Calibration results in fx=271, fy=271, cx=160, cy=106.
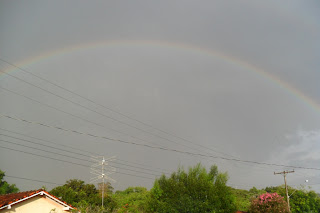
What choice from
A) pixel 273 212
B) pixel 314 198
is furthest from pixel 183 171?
pixel 314 198

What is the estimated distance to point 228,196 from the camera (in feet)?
126

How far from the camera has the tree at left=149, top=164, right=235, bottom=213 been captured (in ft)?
115

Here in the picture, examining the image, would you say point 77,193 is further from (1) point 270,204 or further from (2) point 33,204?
(1) point 270,204

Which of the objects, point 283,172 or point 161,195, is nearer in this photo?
point 161,195

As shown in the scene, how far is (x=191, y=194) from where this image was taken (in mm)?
36719

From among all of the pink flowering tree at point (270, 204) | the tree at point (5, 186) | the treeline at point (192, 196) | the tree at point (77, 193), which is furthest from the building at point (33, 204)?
the tree at point (5, 186)

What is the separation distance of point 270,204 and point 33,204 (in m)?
34.3

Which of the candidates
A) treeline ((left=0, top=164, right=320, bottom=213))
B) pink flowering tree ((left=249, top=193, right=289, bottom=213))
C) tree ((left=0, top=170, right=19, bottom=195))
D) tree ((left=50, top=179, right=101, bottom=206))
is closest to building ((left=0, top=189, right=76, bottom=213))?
treeline ((left=0, top=164, right=320, bottom=213))

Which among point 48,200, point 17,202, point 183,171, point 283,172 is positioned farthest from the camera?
point 283,172

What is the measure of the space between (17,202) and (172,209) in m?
18.7

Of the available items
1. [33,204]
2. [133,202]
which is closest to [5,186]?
[133,202]

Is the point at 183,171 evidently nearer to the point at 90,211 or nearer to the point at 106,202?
the point at 106,202

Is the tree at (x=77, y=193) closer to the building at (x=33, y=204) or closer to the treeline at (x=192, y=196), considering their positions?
the treeline at (x=192, y=196)

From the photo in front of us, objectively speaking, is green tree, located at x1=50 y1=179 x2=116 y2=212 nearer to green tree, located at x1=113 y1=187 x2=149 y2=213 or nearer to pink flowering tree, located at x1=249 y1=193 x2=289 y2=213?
green tree, located at x1=113 y1=187 x2=149 y2=213
